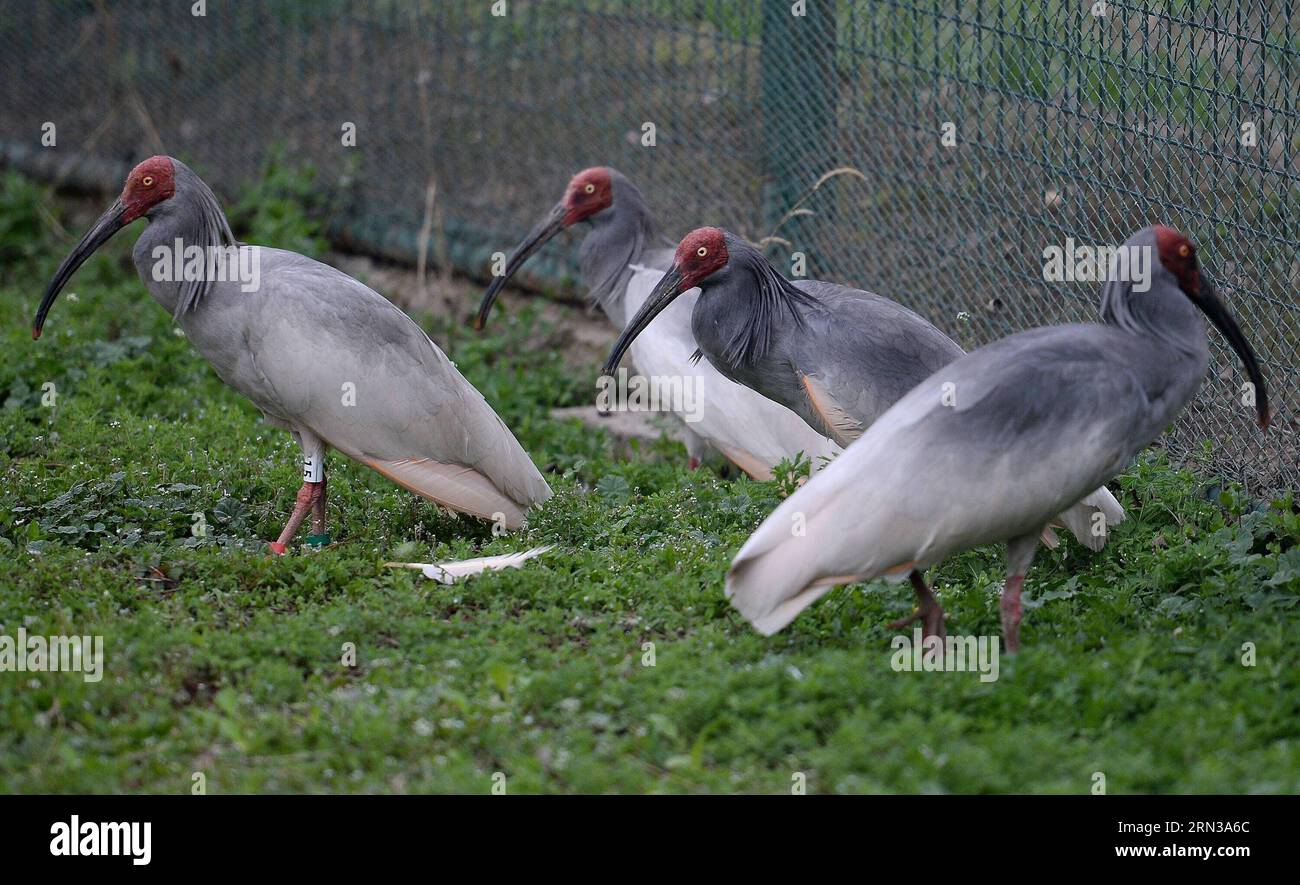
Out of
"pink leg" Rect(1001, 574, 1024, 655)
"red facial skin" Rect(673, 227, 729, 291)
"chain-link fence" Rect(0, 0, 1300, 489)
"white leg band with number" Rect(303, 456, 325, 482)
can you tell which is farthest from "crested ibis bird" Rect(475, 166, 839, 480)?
"pink leg" Rect(1001, 574, 1024, 655)

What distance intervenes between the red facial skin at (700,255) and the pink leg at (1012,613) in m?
1.94

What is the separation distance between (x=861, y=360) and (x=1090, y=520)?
1155 millimetres

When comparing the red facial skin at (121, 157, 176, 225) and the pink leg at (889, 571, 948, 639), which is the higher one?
the red facial skin at (121, 157, 176, 225)

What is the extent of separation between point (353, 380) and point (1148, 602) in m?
3.44

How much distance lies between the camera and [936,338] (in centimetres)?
603

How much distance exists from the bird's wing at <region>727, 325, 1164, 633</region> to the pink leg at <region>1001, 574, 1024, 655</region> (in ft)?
0.78

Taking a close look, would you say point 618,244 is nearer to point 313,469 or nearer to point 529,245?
point 529,245

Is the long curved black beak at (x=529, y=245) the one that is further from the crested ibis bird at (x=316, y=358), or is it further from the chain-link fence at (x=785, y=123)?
the crested ibis bird at (x=316, y=358)

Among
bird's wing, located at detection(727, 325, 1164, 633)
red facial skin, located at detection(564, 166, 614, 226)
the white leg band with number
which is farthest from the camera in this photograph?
red facial skin, located at detection(564, 166, 614, 226)

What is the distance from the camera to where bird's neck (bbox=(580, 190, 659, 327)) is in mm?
8125

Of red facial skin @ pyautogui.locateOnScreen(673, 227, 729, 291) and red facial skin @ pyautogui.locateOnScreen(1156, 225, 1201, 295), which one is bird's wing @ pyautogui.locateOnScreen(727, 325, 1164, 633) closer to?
red facial skin @ pyautogui.locateOnScreen(1156, 225, 1201, 295)

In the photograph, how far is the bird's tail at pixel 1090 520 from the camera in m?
5.75

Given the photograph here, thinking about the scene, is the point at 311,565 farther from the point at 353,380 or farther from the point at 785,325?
the point at 785,325

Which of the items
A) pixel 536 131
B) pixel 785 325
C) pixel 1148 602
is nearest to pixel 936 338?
pixel 785 325
